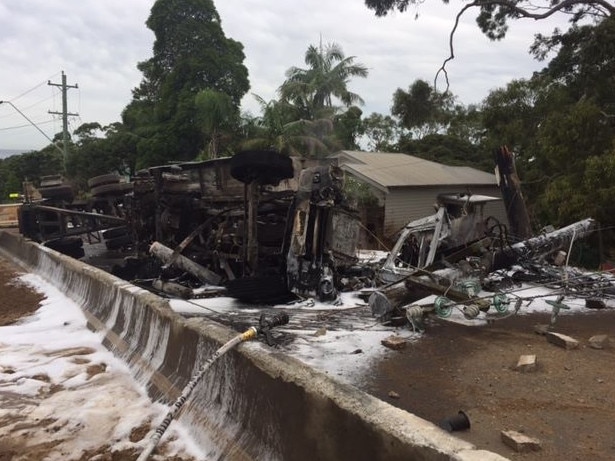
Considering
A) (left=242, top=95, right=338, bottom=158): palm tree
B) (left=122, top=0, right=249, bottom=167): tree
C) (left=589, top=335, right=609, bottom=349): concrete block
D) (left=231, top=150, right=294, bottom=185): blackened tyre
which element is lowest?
(left=589, top=335, right=609, bottom=349): concrete block

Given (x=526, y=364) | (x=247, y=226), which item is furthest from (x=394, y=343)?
(x=247, y=226)

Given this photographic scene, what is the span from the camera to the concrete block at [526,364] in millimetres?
5664

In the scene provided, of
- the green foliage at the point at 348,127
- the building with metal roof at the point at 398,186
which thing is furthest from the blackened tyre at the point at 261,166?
the green foliage at the point at 348,127

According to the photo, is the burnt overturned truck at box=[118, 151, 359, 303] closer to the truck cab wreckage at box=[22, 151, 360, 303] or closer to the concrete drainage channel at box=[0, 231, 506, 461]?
the truck cab wreckage at box=[22, 151, 360, 303]

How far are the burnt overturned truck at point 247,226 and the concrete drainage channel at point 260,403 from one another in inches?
149

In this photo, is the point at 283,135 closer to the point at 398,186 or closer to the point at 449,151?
the point at 398,186

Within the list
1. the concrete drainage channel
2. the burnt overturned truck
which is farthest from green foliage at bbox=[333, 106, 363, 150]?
the concrete drainage channel

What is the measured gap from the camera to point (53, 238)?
49.2ft

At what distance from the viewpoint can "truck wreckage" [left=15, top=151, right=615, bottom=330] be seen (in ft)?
28.1

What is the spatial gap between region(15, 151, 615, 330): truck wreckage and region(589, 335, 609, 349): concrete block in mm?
821

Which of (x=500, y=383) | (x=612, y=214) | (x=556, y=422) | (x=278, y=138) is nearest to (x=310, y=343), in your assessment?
(x=500, y=383)

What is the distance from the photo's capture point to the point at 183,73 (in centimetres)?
3872

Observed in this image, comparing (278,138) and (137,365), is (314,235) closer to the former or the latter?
(137,365)

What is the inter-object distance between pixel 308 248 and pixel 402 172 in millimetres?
18299
